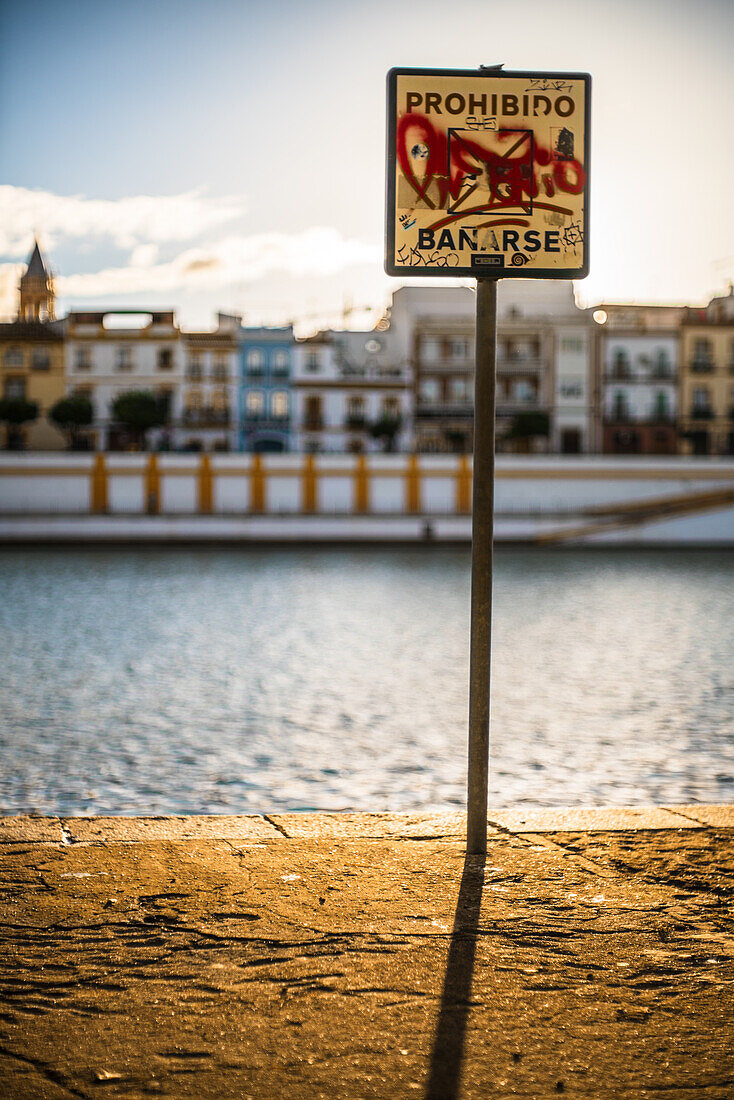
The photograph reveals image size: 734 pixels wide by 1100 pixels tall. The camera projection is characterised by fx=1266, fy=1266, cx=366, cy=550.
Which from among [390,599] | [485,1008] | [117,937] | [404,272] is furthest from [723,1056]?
[390,599]

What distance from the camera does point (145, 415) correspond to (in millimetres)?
49750

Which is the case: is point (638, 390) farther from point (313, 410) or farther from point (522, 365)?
point (313, 410)

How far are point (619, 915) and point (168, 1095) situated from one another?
148 cm

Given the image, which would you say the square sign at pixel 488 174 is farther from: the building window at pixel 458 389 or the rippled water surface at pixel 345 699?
the building window at pixel 458 389

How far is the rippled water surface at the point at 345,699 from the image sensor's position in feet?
20.0

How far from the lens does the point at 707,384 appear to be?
55.7 meters

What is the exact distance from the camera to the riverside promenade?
2.41m

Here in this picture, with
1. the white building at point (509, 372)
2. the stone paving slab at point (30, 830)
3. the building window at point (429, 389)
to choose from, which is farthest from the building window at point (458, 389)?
the stone paving slab at point (30, 830)

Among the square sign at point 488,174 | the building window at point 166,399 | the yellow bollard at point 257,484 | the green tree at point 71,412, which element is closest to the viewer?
the square sign at point 488,174

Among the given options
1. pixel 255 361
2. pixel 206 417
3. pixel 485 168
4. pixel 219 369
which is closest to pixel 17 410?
pixel 206 417

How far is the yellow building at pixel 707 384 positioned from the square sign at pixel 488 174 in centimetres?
5329

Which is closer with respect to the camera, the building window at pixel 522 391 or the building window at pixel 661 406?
the building window at pixel 522 391

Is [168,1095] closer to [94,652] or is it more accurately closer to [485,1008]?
[485,1008]

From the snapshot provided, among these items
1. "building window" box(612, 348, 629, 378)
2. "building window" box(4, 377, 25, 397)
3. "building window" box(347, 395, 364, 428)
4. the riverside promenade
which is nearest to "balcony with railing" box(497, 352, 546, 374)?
"building window" box(612, 348, 629, 378)
